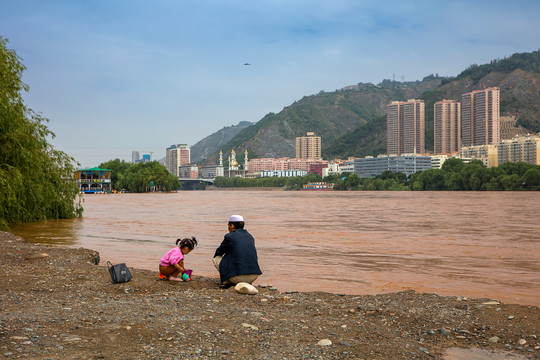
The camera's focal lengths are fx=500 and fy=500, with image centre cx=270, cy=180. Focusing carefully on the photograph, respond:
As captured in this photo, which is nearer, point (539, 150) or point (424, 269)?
point (424, 269)

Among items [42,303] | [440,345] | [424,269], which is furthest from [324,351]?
[424,269]

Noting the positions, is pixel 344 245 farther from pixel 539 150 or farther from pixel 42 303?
pixel 539 150

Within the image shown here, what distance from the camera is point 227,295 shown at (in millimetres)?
8523

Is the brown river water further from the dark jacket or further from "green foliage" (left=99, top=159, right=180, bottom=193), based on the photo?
"green foliage" (left=99, top=159, right=180, bottom=193)

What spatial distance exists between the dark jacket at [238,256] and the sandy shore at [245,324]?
492 millimetres

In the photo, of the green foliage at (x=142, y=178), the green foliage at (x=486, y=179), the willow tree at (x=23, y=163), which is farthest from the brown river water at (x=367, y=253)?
the green foliage at (x=142, y=178)

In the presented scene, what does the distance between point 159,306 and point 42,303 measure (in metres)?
1.76

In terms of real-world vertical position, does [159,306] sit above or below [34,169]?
below

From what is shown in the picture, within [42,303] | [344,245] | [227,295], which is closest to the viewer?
[42,303]

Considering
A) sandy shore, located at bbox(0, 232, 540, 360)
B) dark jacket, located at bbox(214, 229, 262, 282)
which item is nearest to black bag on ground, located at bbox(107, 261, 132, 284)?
sandy shore, located at bbox(0, 232, 540, 360)

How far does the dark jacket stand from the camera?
9.19 metres

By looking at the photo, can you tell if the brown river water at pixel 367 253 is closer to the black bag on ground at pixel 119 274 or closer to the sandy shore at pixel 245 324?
the sandy shore at pixel 245 324

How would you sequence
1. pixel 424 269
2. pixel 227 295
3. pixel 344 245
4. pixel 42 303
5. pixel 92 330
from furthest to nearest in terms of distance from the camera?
pixel 344 245 < pixel 424 269 < pixel 227 295 < pixel 42 303 < pixel 92 330

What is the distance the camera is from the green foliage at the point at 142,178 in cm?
12556
